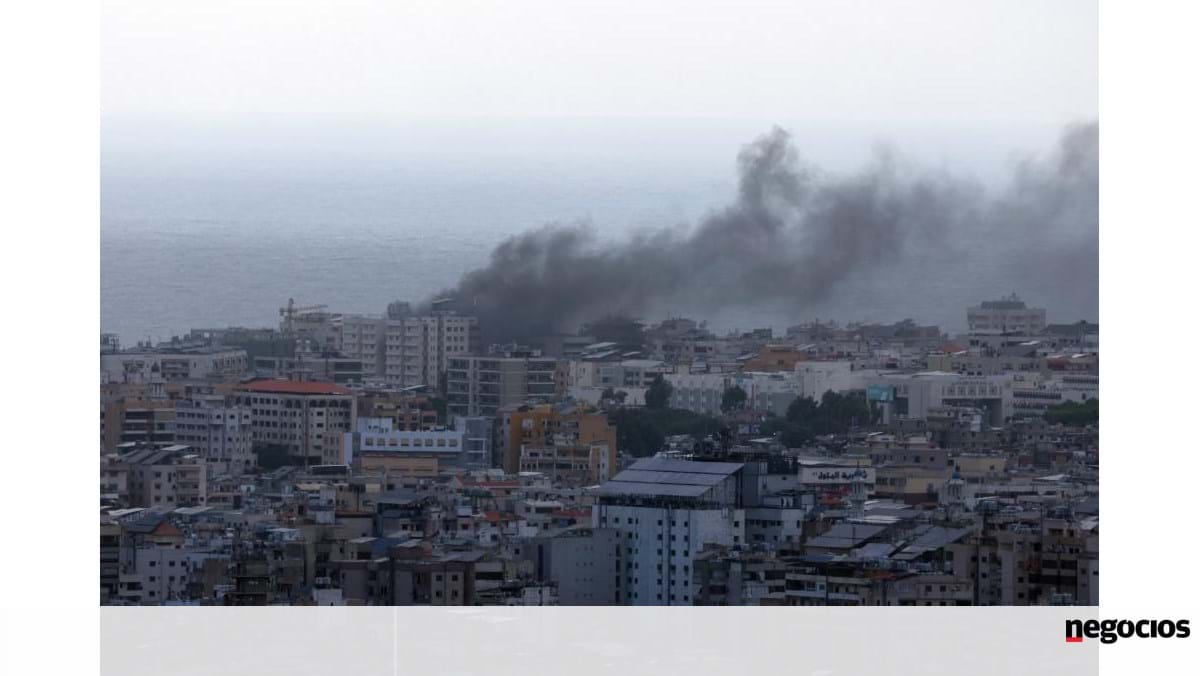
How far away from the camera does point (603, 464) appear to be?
37.0 feet

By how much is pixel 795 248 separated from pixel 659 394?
6.39ft

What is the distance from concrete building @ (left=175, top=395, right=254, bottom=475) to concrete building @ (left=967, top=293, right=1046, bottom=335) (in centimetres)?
475

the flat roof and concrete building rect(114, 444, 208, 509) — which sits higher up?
the flat roof

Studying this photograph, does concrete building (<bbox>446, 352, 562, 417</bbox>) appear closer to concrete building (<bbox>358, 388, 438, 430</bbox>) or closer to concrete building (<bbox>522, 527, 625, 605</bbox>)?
concrete building (<bbox>358, 388, 438, 430</bbox>)

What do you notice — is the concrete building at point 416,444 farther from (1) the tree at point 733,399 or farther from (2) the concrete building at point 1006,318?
(2) the concrete building at point 1006,318

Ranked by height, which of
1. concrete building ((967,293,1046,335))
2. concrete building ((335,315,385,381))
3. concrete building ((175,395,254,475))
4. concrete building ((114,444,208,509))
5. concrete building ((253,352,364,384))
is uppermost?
concrete building ((967,293,1046,335))

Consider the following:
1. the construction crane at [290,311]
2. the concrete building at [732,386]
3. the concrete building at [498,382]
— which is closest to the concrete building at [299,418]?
the concrete building at [498,382]

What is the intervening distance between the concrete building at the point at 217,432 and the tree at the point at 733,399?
2.77 meters

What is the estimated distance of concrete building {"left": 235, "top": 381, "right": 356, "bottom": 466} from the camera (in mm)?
11656

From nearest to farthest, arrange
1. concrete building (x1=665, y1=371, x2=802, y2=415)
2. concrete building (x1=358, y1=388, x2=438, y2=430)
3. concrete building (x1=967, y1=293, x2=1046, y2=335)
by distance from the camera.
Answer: concrete building (x1=358, y1=388, x2=438, y2=430)
concrete building (x1=665, y1=371, x2=802, y2=415)
concrete building (x1=967, y1=293, x2=1046, y2=335)
